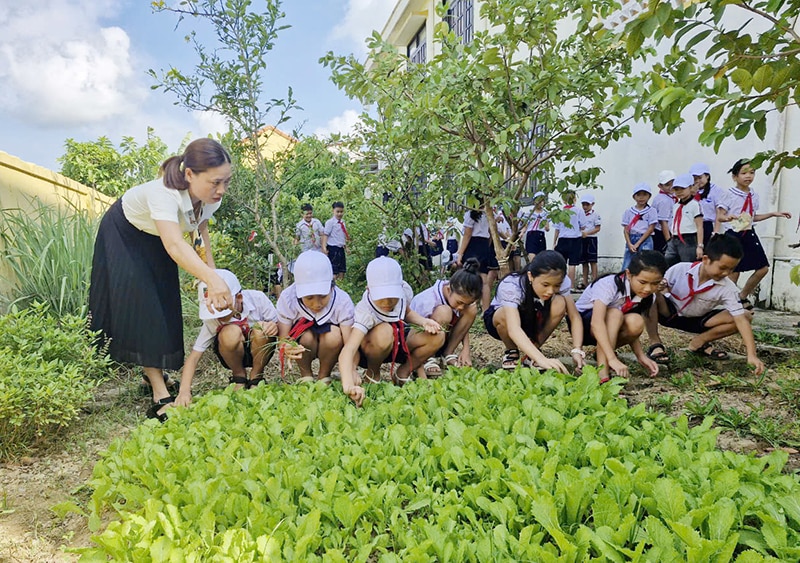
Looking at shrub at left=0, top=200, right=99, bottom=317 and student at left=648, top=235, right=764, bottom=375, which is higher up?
shrub at left=0, top=200, right=99, bottom=317

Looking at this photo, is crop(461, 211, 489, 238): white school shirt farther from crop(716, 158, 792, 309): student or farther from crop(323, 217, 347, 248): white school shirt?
crop(323, 217, 347, 248): white school shirt

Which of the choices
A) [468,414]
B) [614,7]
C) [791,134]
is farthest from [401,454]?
[791,134]

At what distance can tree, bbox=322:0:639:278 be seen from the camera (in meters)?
4.09

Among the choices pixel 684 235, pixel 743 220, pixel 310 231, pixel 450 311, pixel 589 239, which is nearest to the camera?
pixel 450 311

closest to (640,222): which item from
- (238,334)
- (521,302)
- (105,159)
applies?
(521,302)

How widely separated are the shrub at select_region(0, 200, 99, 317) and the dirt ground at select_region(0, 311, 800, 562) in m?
0.69

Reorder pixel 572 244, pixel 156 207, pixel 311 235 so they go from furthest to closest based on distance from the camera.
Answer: pixel 572 244 → pixel 311 235 → pixel 156 207

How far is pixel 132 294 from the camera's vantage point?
3.10 meters

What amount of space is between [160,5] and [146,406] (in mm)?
3125

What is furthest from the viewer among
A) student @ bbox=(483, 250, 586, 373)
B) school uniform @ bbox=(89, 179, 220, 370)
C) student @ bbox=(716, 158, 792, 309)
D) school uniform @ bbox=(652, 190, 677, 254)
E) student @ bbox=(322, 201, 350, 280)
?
student @ bbox=(322, 201, 350, 280)

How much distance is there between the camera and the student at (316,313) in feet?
10.7

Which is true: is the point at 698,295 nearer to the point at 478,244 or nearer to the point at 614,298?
the point at 614,298

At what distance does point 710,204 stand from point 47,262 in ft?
19.4

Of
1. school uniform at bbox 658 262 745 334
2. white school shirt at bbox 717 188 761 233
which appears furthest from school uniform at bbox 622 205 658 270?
school uniform at bbox 658 262 745 334
